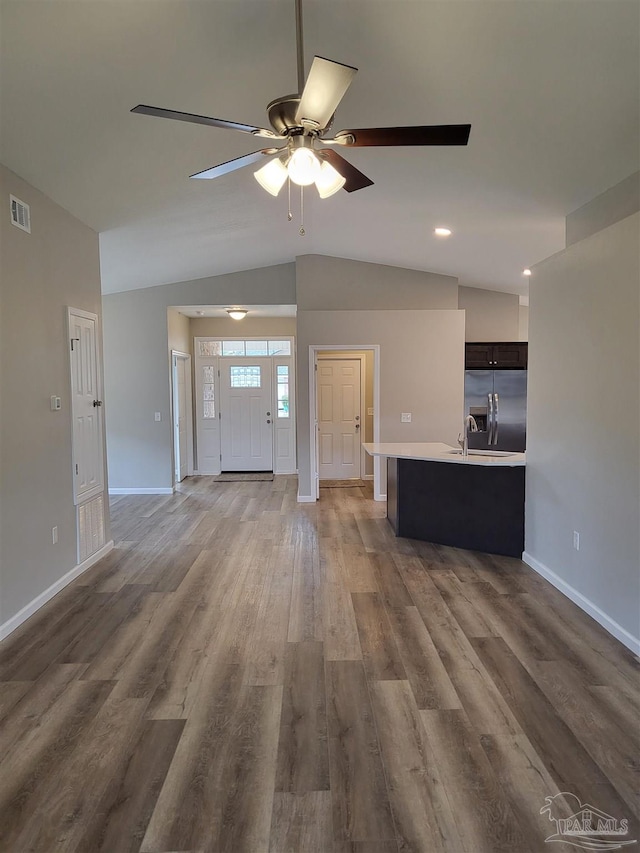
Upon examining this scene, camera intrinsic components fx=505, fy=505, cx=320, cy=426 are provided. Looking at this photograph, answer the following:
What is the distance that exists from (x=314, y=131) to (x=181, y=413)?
6.40 metres

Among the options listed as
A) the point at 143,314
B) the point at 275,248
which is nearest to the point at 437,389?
the point at 275,248

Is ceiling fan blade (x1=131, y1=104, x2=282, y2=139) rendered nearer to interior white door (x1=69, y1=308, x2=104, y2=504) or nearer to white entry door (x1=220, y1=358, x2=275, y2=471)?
interior white door (x1=69, y1=308, x2=104, y2=504)

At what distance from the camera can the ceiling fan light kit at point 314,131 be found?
1.86 metres

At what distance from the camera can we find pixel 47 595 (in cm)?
355

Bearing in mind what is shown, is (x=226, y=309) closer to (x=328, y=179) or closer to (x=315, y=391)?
(x=315, y=391)

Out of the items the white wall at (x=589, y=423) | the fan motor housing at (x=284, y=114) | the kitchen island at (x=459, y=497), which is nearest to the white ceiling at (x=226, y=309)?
the kitchen island at (x=459, y=497)

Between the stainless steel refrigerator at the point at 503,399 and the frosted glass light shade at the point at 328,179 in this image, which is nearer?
the frosted glass light shade at the point at 328,179

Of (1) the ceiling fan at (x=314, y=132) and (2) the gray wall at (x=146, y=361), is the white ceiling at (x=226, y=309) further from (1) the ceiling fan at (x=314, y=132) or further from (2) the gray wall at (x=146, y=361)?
(1) the ceiling fan at (x=314, y=132)

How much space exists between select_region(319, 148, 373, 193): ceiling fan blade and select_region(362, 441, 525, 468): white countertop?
2.51m

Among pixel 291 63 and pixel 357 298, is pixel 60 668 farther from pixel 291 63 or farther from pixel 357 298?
pixel 357 298

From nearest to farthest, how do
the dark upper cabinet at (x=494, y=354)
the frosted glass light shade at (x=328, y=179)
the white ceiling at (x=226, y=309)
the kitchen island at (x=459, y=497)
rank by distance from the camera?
the frosted glass light shade at (x=328, y=179) → the kitchen island at (x=459, y=497) → the dark upper cabinet at (x=494, y=354) → the white ceiling at (x=226, y=309)

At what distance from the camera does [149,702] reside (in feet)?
7.85

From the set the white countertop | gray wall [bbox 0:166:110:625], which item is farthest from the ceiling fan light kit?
the white countertop
